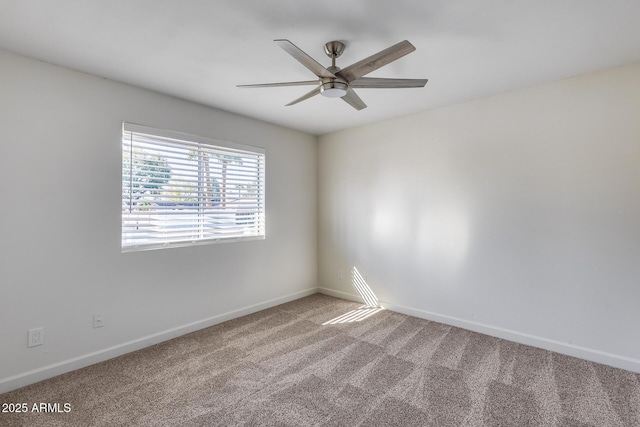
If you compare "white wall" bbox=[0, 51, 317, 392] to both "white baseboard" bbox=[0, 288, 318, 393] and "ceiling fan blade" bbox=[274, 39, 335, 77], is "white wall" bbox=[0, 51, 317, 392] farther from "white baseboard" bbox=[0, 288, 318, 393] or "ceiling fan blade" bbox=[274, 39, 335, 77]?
"ceiling fan blade" bbox=[274, 39, 335, 77]

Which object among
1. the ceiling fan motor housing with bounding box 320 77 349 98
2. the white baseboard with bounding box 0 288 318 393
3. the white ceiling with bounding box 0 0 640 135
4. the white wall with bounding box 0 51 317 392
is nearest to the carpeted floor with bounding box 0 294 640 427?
the white baseboard with bounding box 0 288 318 393

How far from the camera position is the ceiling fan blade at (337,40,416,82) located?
1.62 m

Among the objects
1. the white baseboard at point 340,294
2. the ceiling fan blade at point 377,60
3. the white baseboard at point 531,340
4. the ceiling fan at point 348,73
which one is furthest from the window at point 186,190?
the white baseboard at point 531,340

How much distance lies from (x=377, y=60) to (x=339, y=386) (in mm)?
2215

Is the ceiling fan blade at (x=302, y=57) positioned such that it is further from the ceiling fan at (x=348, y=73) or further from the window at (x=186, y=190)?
the window at (x=186, y=190)

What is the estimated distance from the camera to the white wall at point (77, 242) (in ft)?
7.22

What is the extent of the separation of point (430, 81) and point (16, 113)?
3.30 m

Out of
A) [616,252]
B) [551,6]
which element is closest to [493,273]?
[616,252]

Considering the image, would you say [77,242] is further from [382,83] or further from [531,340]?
[531,340]

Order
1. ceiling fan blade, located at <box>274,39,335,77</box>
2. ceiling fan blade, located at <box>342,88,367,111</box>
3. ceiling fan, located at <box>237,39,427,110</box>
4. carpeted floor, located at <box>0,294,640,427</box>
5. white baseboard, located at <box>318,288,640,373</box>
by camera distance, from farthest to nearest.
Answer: white baseboard, located at <box>318,288,640,373</box>, ceiling fan blade, located at <box>342,88,367,111</box>, carpeted floor, located at <box>0,294,640,427</box>, ceiling fan, located at <box>237,39,427,110</box>, ceiling fan blade, located at <box>274,39,335,77</box>

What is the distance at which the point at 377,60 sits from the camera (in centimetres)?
176

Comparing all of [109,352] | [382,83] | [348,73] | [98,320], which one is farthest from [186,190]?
[382,83]

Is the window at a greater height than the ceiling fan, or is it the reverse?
the ceiling fan

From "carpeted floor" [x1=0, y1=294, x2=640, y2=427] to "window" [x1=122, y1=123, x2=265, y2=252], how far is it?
1087 millimetres
